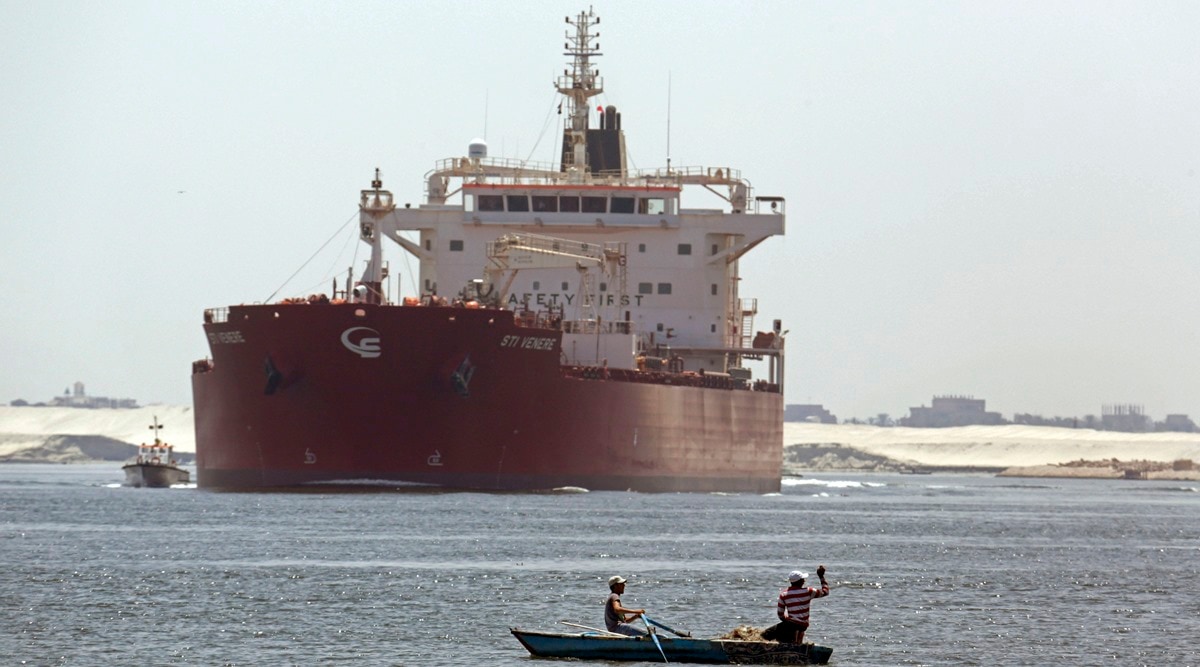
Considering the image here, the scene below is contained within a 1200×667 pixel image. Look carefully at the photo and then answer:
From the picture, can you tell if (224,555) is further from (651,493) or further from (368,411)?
(651,493)

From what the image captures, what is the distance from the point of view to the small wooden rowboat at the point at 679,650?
23031 millimetres

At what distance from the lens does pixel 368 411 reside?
48281 millimetres

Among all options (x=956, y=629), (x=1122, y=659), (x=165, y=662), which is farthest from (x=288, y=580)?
(x=1122, y=659)

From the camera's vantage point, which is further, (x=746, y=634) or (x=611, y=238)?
(x=611, y=238)

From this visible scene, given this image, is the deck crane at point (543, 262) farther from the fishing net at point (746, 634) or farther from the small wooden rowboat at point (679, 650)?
the fishing net at point (746, 634)

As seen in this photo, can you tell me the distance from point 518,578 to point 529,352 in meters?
18.5

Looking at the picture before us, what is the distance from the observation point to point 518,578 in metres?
31.5

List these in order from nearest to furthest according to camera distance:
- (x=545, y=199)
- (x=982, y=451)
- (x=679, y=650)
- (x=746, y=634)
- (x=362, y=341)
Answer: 1. (x=679, y=650)
2. (x=746, y=634)
3. (x=362, y=341)
4. (x=545, y=199)
5. (x=982, y=451)

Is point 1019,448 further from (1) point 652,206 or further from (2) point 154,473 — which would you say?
(2) point 154,473

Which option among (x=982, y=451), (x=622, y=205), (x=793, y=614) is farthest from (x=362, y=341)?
(x=982, y=451)

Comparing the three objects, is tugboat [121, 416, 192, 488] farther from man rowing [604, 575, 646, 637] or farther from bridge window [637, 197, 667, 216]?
man rowing [604, 575, 646, 637]

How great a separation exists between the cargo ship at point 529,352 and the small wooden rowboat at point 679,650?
25.0m

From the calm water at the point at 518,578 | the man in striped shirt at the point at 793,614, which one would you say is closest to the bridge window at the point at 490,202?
the calm water at the point at 518,578

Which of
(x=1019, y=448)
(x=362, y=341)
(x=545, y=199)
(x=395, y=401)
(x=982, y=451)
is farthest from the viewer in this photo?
(x=982, y=451)
